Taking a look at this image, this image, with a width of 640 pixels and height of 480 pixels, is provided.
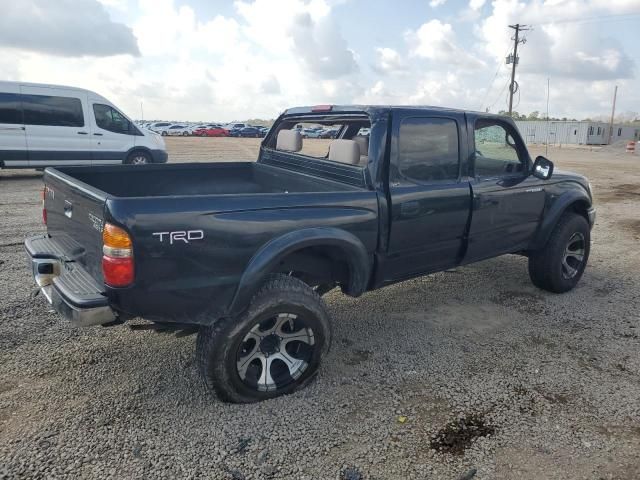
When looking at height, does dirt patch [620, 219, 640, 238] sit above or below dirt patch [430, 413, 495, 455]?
above

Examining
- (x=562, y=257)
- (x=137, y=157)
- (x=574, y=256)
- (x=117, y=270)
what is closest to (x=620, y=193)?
(x=574, y=256)

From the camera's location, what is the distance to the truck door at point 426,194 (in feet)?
11.9

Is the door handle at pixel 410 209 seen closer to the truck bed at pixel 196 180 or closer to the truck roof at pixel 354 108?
the truck bed at pixel 196 180

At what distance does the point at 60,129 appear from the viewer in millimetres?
11617

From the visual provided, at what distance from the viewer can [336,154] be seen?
3842 mm

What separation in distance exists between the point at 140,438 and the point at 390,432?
1.43 meters

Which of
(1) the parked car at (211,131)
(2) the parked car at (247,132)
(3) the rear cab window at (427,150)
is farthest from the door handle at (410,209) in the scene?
(2) the parked car at (247,132)

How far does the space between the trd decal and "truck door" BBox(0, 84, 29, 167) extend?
10.8m

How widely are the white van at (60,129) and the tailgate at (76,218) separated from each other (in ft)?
29.5

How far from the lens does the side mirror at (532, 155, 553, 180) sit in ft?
14.8

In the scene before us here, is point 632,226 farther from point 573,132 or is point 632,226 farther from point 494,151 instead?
point 573,132

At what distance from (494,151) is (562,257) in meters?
1.41

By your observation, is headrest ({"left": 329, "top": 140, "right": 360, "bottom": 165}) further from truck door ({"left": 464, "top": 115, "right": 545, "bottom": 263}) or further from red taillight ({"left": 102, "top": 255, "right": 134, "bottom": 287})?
red taillight ({"left": 102, "top": 255, "right": 134, "bottom": 287})

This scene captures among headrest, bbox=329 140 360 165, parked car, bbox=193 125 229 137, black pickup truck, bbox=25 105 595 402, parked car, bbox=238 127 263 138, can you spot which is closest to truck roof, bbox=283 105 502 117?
black pickup truck, bbox=25 105 595 402
